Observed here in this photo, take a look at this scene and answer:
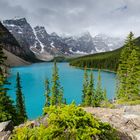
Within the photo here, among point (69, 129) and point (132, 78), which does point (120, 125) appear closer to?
point (69, 129)

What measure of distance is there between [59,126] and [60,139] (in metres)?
0.56

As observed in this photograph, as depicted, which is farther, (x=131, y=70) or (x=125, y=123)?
(x=131, y=70)

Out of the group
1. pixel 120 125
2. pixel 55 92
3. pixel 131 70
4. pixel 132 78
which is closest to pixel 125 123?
pixel 120 125

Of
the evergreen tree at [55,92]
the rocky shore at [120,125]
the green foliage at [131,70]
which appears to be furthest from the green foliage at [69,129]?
the evergreen tree at [55,92]

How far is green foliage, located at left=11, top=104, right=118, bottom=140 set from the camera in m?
9.92

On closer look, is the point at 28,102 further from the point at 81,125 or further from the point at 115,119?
the point at 81,125

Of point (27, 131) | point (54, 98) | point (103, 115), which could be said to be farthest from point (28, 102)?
point (27, 131)

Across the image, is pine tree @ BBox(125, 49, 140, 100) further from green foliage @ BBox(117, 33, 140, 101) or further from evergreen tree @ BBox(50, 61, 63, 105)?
evergreen tree @ BBox(50, 61, 63, 105)

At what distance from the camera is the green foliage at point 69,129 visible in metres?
9.92

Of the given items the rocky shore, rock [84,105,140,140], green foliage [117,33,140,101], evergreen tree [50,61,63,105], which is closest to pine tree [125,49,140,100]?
green foliage [117,33,140,101]

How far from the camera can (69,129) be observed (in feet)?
33.1

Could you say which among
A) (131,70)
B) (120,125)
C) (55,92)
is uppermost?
(131,70)

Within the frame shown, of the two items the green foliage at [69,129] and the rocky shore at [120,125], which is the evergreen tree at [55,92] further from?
the green foliage at [69,129]

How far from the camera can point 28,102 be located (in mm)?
86438
